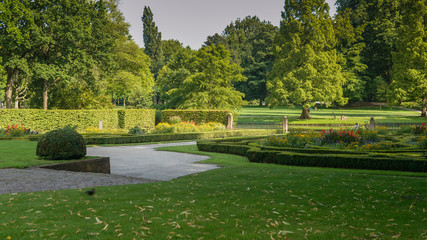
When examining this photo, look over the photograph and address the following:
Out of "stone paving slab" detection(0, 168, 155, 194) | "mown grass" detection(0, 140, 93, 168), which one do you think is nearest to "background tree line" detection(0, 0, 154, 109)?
"mown grass" detection(0, 140, 93, 168)

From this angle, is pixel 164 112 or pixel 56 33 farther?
pixel 164 112

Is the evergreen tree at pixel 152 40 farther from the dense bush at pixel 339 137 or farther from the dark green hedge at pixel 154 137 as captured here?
the dense bush at pixel 339 137

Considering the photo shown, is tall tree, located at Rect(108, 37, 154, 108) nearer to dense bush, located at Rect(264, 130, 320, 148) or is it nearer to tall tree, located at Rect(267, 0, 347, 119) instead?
tall tree, located at Rect(267, 0, 347, 119)

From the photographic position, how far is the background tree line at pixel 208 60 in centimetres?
2895

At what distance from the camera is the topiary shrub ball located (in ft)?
37.4

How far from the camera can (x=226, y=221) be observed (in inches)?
198

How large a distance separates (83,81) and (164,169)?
77.6 ft

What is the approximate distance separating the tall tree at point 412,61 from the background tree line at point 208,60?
103 mm

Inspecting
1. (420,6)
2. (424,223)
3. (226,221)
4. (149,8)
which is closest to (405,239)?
(424,223)

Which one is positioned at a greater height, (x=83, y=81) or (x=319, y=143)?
(x=83, y=81)

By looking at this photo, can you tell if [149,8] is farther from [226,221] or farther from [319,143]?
[226,221]

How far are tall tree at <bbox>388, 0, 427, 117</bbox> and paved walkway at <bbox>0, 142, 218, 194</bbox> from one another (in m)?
30.3

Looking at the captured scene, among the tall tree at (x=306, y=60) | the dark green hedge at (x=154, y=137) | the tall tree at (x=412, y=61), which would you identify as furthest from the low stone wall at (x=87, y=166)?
the tall tree at (x=412, y=61)

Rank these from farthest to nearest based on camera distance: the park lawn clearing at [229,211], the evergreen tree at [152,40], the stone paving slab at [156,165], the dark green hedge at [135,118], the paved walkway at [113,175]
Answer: the evergreen tree at [152,40], the dark green hedge at [135,118], the stone paving slab at [156,165], the paved walkway at [113,175], the park lawn clearing at [229,211]
